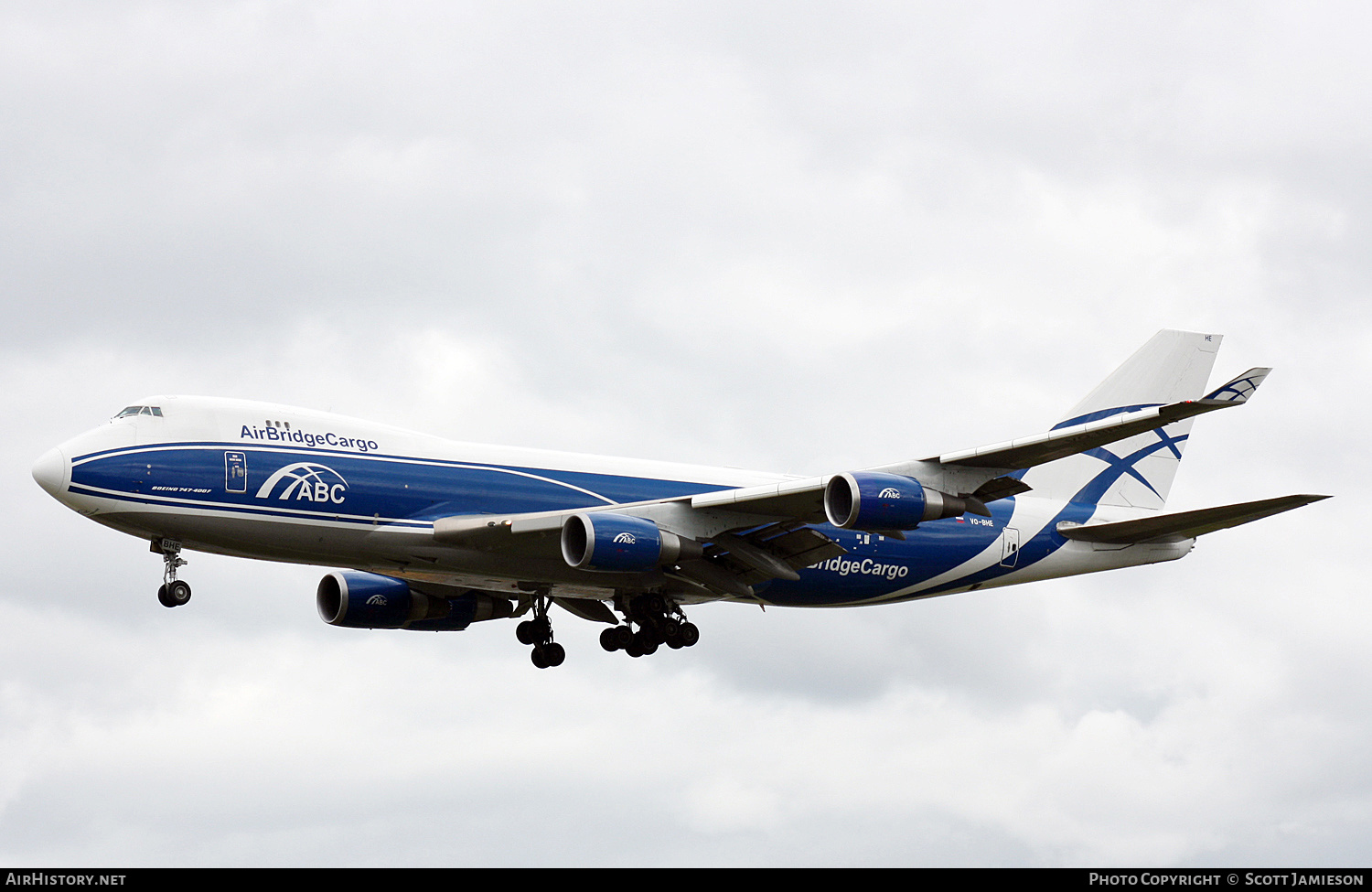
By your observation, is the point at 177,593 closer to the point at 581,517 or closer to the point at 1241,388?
the point at 581,517

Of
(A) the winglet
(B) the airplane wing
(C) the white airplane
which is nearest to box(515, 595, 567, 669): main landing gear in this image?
(C) the white airplane

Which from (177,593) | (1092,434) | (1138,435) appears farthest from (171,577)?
(1138,435)

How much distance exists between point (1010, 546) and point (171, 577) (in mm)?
21152

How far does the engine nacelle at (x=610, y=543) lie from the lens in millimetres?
34156

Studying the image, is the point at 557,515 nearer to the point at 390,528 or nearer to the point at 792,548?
the point at 390,528

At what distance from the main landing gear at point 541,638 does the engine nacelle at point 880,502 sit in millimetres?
10809

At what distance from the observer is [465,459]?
36219mm

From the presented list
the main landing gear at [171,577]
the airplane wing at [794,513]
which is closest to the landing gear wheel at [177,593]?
the main landing gear at [171,577]

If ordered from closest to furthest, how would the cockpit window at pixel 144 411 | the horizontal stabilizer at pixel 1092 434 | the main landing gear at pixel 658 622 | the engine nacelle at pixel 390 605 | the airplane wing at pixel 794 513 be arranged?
the horizontal stabilizer at pixel 1092 434 → the airplane wing at pixel 794 513 → the cockpit window at pixel 144 411 → the main landing gear at pixel 658 622 → the engine nacelle at pixel 390 605

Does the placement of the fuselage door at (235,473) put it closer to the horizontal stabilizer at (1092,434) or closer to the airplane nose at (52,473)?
the airplane nose at (52,473)

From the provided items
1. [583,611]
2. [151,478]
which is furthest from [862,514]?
[151,478]

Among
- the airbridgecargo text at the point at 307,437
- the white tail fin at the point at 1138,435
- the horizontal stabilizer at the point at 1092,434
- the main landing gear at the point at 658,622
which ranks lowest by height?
the main landing gear at the point at 658,622

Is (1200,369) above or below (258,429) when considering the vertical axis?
above
